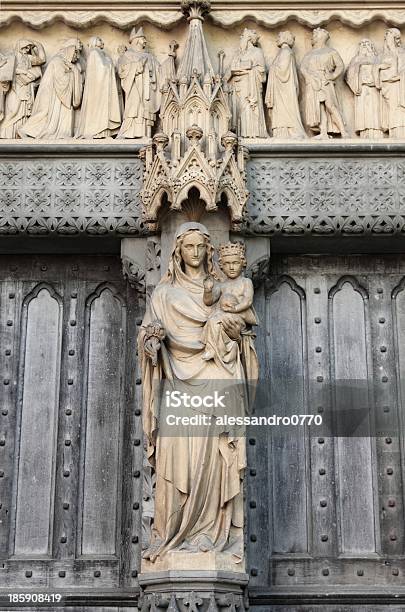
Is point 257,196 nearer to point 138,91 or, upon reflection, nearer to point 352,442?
point 138,91

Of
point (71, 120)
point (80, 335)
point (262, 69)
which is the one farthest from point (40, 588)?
point (262, 69)

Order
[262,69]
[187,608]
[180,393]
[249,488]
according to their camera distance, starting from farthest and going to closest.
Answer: [262,69]
[249,488]
[180,393]
[187,608]

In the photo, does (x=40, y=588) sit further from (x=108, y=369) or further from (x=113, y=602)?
(x=108, y=369)

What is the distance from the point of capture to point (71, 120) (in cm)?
987

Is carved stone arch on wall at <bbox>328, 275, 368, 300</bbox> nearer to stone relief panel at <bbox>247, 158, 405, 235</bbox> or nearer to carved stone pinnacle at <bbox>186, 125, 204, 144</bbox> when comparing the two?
stone relief panel at <bbox>247, 158, 405, 235</bbox>

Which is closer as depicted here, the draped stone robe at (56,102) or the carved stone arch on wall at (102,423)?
the carved stone arch on wall at (102,423)

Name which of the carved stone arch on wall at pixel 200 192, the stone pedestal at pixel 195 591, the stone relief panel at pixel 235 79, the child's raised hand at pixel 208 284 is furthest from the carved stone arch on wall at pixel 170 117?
the stone pedestal at pixel 195 591

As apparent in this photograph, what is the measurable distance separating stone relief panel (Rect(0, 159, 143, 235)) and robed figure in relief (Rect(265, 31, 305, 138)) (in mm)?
1297

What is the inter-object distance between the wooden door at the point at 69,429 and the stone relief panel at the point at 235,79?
1320mm

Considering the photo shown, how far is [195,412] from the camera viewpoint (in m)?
8.52

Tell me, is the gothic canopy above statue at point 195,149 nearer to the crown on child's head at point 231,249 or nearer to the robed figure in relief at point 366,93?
the crown on child's head at point 231,249

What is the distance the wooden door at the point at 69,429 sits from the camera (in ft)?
29.8

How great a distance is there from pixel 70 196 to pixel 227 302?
1890mm

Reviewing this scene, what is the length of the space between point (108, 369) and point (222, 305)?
4.79 ft
